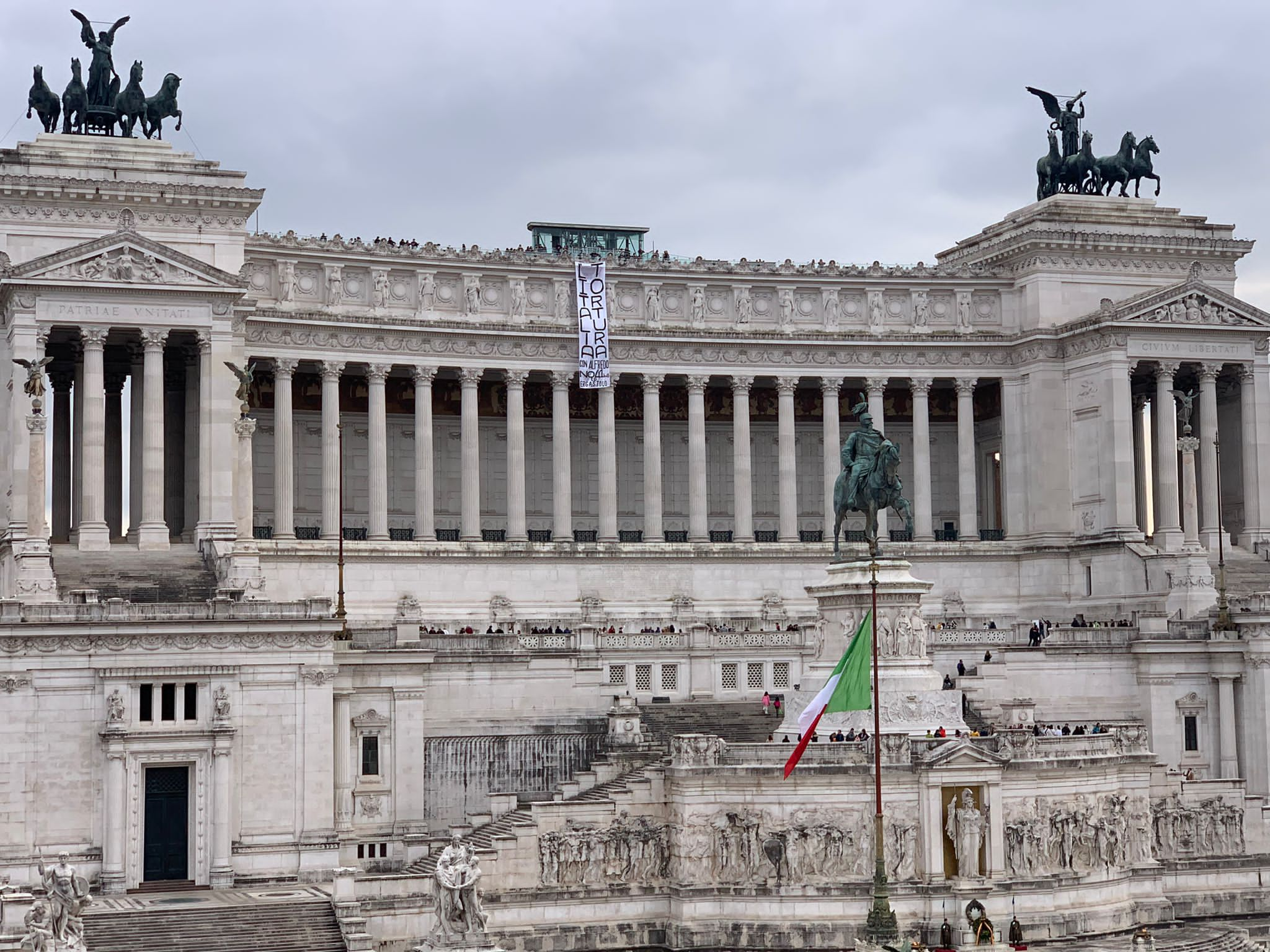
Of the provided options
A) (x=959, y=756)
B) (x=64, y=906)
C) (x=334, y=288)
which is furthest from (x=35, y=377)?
(x=959, y=756)

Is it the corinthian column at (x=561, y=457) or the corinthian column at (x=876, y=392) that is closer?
the corinthian column at (x=561, y=457)

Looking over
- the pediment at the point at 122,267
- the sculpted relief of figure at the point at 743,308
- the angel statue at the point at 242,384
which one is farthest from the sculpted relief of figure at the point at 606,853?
the sculpted relief of figure at the point at 743,308

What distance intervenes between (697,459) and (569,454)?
6.61 metres

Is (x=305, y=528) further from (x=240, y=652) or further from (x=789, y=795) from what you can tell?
(x=789, y=795)

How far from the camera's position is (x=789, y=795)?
72.4 meters

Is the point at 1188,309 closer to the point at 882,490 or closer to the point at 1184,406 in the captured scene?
the point at 1184,406

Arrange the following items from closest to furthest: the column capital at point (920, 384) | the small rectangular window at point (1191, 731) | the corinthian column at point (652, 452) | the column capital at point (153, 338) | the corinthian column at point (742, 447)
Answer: the small rectangular window at point (1191, 731)
the column capital at point (153, 338)
the corinthian column at point (652, 452)
the corinthian column at point (742, 447)
the column capital at point (920, 384)

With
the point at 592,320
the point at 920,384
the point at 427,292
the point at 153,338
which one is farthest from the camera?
the point at 920,384

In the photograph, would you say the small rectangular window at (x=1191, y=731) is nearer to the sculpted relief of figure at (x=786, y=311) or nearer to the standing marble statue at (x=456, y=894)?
the sculpted relief of figure at (x=786, y=311)

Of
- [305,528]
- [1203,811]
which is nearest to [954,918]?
[1203,811]

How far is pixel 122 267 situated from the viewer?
91125mm

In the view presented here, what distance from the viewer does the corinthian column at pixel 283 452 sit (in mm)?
101562

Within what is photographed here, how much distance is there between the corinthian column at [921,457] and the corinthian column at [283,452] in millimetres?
32886

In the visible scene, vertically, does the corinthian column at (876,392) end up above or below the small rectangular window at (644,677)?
above
